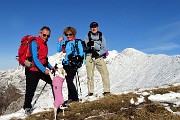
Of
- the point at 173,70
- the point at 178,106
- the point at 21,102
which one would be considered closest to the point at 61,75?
the point at 178,106

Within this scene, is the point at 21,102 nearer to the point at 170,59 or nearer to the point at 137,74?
the point at 137,74

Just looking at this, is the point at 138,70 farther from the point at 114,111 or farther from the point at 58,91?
A: the point at 58,91

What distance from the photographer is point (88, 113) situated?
28.3 feet

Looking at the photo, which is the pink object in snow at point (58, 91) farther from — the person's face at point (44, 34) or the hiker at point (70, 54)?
the hiker at point (70, 54)

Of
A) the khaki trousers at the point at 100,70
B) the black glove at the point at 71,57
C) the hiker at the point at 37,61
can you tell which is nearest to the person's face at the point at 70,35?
the black glove at the point at 71,57

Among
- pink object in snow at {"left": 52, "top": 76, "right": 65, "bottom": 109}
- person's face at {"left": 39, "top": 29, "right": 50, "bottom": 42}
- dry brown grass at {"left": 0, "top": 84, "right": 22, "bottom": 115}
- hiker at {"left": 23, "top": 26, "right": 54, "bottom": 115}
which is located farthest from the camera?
dry brown grass at {"left": 0, "top": 84, "right": 22, "bottom": 115}

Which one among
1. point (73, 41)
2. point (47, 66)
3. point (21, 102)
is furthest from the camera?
point (21, 102)

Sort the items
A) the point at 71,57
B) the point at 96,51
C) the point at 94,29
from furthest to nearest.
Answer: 1. the point at 96,51
2. the point at 94,29
3. the point at 71,57

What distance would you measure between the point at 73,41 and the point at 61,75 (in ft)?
8.39

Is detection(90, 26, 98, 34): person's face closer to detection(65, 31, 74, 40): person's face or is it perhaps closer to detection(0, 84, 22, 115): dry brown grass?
detection(65, 31, 74, 40): person's face

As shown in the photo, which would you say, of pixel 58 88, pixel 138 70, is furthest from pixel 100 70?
pixel 138 70

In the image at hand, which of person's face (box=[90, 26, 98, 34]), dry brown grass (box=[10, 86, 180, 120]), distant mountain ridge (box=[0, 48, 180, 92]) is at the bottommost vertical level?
dry brown grass (box=[10, 86, 180, 120])

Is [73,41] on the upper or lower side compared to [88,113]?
upper

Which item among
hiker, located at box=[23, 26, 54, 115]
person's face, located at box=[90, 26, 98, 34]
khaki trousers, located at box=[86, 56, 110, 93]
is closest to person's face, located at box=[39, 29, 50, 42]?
hiker, located at box=[23, 26, 54, 115]
